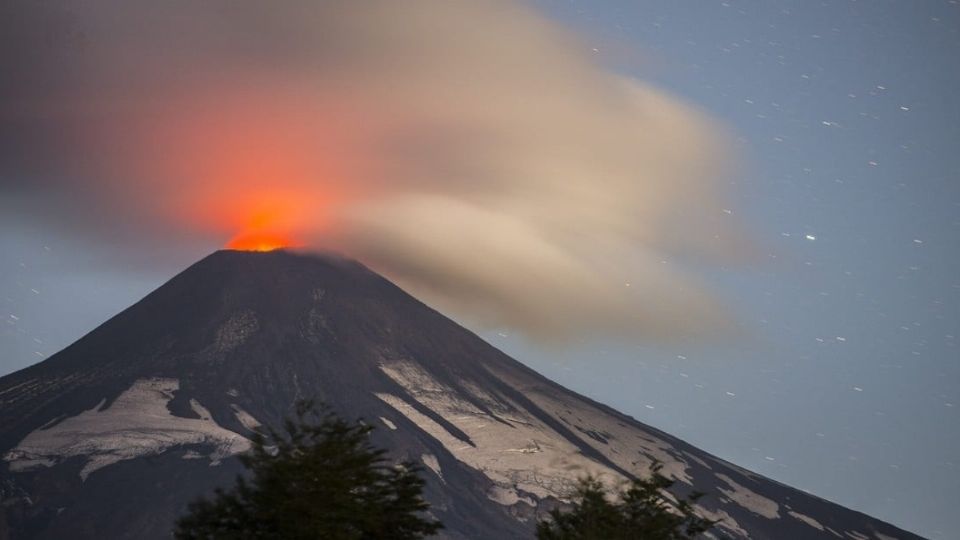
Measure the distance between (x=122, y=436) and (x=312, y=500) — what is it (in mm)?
139556

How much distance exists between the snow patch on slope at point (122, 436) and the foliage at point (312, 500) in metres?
124

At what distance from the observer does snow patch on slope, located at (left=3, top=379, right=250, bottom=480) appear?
508 ft

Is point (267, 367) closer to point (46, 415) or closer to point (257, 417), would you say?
A: point (257, 417)

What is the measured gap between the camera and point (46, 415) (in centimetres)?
17288

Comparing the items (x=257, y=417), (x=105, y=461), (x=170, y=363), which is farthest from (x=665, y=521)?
(x=170, y=363)

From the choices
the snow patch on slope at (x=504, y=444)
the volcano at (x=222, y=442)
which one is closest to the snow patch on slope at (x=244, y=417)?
the volcano at (x=222, y=442)

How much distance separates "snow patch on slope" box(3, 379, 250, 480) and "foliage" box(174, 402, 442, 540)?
124437 mm

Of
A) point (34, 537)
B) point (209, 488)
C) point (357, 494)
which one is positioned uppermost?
point (357, 494)

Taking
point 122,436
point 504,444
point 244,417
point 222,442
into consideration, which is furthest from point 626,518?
point 504,444

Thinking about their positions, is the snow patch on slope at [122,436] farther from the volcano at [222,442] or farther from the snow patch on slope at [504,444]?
the snow patch on slope at [504,444]

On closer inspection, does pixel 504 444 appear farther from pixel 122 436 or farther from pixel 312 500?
pixel 312 500

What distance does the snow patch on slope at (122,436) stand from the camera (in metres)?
155

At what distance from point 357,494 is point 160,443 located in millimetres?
135169

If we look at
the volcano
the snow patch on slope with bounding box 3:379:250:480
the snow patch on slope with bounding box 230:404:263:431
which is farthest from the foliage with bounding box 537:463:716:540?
the snow patch on slope with bounding box 230:404:263:431
